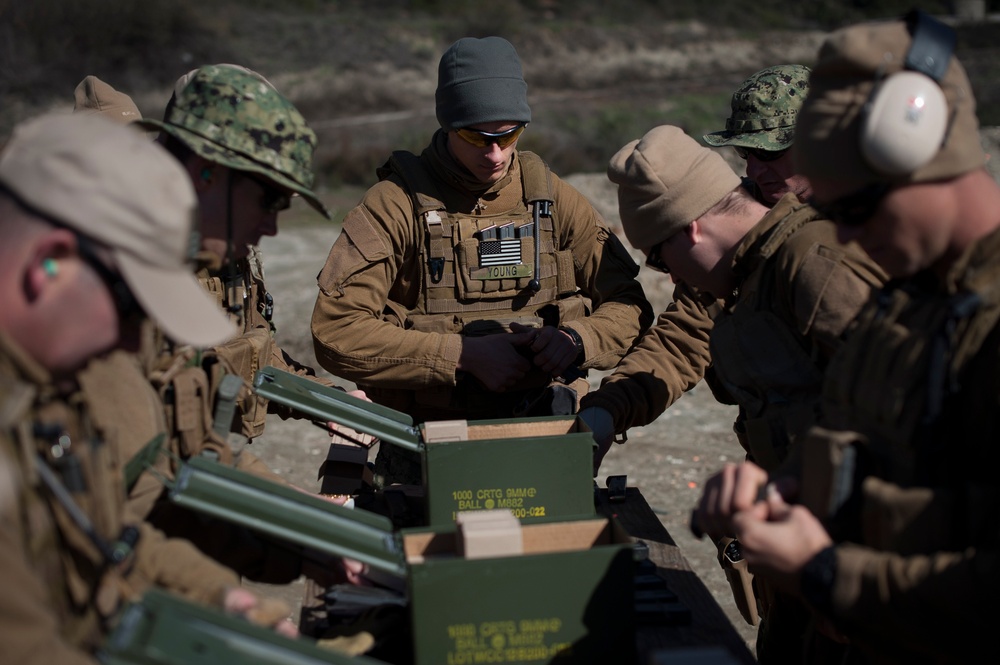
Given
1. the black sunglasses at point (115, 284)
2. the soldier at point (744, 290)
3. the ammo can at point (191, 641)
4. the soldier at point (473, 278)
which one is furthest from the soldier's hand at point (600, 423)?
the black sunglasses at point (115, 284)

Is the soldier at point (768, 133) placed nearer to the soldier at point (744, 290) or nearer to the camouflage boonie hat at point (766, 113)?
the camouflage boonie hat at point (766, 113)

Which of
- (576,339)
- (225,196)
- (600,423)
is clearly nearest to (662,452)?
(576,339)

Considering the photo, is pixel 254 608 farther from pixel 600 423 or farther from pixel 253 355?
pixel 253 355

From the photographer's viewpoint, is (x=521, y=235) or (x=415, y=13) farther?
(x=415, y=13)

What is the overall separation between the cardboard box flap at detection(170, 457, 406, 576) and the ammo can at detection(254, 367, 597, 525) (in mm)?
622

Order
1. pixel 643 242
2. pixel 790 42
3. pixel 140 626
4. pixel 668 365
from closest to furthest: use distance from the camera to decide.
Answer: pixel 140 626, pixel 643 242, pixel 668 365, pixel 790 42

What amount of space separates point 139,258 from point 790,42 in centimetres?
3378

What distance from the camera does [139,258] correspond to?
2154mm

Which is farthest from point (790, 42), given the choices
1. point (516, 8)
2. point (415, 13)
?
point (415, 13)

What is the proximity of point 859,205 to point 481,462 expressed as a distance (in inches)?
59.0

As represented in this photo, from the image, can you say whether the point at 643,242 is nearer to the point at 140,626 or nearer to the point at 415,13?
the point at 140,626

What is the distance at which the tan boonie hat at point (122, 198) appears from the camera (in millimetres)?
2064

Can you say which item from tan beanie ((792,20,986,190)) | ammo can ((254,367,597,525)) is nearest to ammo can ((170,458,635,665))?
ammo can ((254,367,597,525))

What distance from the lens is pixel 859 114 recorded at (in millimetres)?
2422
